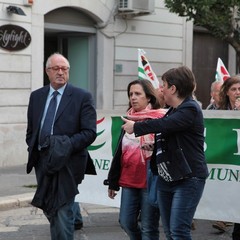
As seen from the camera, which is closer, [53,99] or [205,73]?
[53,99]

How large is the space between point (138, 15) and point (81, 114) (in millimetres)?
10527

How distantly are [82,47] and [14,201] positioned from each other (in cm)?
696

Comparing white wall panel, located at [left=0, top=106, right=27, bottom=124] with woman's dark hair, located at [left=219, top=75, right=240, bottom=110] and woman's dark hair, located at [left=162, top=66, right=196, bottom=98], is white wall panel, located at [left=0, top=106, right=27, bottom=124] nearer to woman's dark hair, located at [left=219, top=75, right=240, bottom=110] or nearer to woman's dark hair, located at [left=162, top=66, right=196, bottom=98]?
woman's dark hair, located at [left=219, top=75, right=240, bottom=110]

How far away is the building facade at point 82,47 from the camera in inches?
512

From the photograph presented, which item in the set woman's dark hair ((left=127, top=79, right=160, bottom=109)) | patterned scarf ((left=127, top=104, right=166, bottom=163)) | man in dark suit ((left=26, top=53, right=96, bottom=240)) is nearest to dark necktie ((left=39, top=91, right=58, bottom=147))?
man in dark suit ((left=26, top=53, right=96, bottom=240))

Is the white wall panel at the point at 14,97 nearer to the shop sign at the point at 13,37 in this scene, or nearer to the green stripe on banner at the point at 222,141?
the shop sign at the point at 13,37

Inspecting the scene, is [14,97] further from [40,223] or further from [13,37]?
[40,223]

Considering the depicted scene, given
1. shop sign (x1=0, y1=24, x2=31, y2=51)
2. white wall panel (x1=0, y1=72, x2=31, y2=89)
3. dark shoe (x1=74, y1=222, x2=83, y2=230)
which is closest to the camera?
dark shoe (x1=74, y1=222, x2=83, y2=230)

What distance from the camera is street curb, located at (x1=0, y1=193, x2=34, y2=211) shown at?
8.95 meters

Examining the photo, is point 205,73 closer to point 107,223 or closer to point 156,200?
point 107,223

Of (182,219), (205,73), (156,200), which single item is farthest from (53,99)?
(205,73)

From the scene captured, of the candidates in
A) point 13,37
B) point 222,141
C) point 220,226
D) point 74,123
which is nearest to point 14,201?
point 220,226

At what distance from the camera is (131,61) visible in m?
15.7

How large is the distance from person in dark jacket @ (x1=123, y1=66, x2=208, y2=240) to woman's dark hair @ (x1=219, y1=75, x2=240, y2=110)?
100 inches
